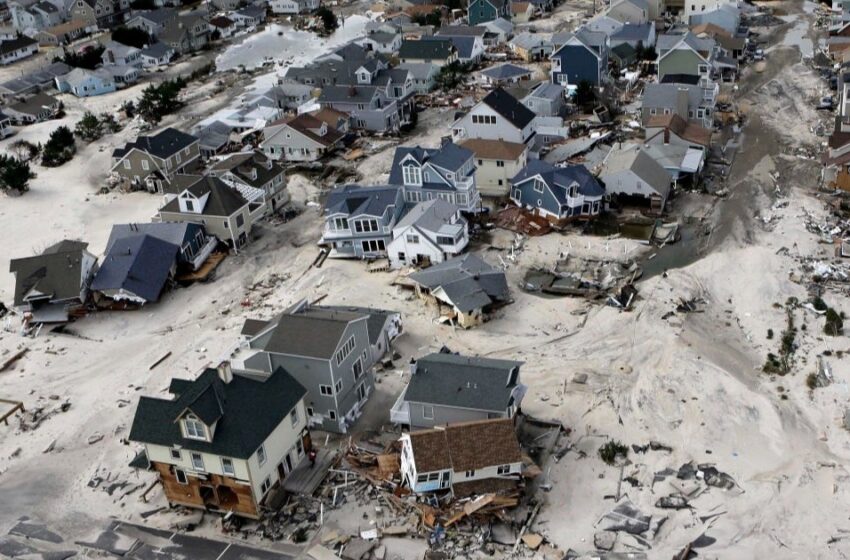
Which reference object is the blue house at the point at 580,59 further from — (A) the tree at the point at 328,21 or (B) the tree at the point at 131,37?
(B) the tree at the point at 131,37

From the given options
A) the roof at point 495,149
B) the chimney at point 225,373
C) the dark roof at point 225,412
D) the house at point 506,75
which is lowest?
the house at point 506,75

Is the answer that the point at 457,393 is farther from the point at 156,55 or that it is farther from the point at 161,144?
the point at 156,55

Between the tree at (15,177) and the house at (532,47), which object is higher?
the tree at (15,177)

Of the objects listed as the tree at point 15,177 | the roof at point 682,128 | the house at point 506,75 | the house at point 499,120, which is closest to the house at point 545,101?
the house at point 499,120

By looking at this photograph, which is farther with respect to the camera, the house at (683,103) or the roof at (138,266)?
the house at (683,103)

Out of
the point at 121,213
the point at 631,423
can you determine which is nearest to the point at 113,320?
the point at 121,213

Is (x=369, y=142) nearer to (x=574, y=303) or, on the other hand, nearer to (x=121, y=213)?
(x=121, y=213)
